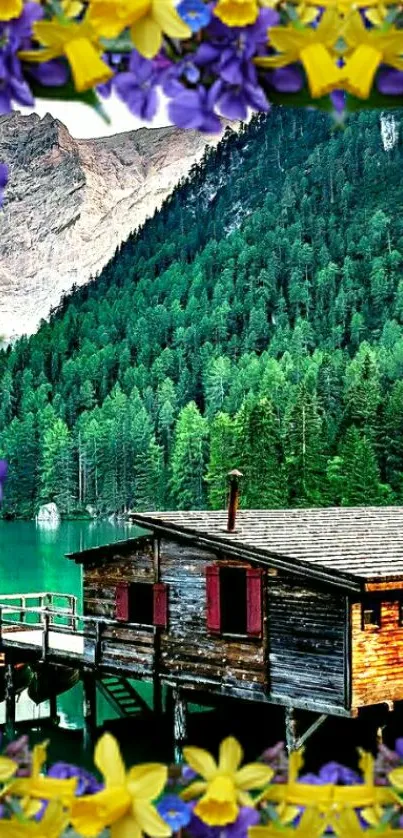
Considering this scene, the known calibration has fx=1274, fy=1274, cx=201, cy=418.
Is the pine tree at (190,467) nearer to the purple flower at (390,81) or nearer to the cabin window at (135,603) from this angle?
the cabin window at (135,603)

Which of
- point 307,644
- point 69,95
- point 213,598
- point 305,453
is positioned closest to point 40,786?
point 69,95

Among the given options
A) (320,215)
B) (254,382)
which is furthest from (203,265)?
(254,382)

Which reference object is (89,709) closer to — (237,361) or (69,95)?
(69,95)

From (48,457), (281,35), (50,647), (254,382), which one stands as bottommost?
(48,457)

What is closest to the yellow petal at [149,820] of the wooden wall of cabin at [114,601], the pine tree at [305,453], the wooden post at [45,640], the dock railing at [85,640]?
→ the wooden wall of cabin at [114,601]

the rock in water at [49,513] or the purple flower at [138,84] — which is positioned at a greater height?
the purple flower at [138,84]

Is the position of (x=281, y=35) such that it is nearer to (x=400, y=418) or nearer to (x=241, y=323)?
(x=400, y=418)

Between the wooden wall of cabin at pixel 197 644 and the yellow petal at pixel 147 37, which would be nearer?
the yellow petal at pixel 147 37

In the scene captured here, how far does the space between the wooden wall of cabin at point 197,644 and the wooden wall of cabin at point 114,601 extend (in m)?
0.41

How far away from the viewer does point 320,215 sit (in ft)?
582

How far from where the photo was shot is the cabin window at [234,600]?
1723cm

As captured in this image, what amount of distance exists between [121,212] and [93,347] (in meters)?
44.3

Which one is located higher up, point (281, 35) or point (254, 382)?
point (281, 35)

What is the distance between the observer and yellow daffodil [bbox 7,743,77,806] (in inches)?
42.8
